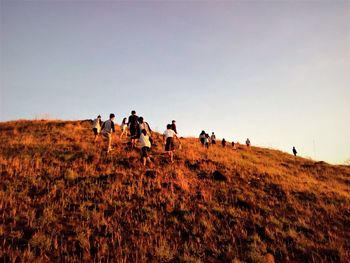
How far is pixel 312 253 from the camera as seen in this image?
8.77 metres

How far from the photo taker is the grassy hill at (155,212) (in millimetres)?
8180

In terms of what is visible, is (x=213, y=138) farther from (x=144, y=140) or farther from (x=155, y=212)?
(x=155, y=212)

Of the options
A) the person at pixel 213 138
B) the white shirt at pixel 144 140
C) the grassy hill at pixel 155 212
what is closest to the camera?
the grassy hill at pixel 155 212

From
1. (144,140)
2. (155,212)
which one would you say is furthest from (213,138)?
(155,212)

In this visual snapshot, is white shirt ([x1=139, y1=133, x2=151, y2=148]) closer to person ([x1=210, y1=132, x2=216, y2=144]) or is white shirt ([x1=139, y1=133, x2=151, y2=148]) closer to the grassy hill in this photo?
the grassy hill

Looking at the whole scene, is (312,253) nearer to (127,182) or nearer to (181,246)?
(181,246)

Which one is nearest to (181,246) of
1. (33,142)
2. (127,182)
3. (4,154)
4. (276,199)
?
(127,182)

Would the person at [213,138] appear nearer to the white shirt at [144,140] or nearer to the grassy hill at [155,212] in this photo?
the grassy hill at [155,212]

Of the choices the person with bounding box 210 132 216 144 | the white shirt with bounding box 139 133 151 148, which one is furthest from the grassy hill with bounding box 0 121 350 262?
the person with bounding box 210 132 216 144

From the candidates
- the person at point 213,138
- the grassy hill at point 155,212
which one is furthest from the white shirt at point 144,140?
the person at point 213,138

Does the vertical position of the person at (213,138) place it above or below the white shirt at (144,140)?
above

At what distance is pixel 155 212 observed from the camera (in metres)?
10.6

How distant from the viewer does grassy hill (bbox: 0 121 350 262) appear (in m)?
8.18

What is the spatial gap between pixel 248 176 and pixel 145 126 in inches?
262
